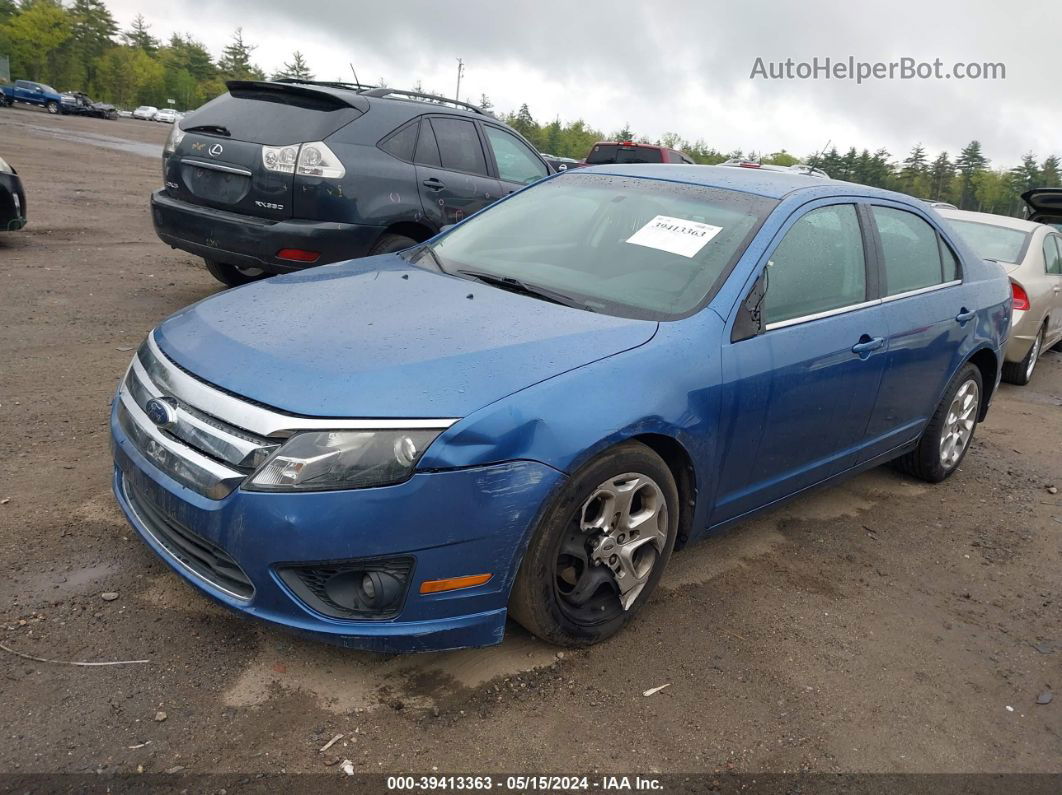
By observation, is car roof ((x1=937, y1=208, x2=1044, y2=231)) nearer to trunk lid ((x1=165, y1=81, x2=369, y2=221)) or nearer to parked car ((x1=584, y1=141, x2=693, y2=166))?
trunk lid ((x1=165, y1=81, x2=369, y2=221))

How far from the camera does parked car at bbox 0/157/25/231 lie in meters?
7.64

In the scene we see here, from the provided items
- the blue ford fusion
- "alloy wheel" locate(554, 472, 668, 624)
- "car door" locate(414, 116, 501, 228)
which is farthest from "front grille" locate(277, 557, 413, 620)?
"car door" locate(414, 116, 501, 228)

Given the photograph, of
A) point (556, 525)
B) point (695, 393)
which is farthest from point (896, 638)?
point (556, 525)

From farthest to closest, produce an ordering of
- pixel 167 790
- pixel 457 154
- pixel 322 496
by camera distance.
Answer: pixel 457 154, pixel 322 496, pixel 167 790

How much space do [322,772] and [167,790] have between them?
0.37 meters

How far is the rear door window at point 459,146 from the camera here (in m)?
Answer: 6.56

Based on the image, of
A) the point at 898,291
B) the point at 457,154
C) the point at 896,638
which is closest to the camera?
the point at 896,638

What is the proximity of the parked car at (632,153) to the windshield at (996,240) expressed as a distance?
28.6ft

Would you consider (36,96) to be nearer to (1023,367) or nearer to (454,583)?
(1023,367)

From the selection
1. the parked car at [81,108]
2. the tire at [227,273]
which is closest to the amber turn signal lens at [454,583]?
the tire at [227,273]

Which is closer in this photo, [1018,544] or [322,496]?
[322,496]

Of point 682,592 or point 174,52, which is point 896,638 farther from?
point 174,52

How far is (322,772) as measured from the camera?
7.18ft

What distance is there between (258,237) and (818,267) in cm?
369
